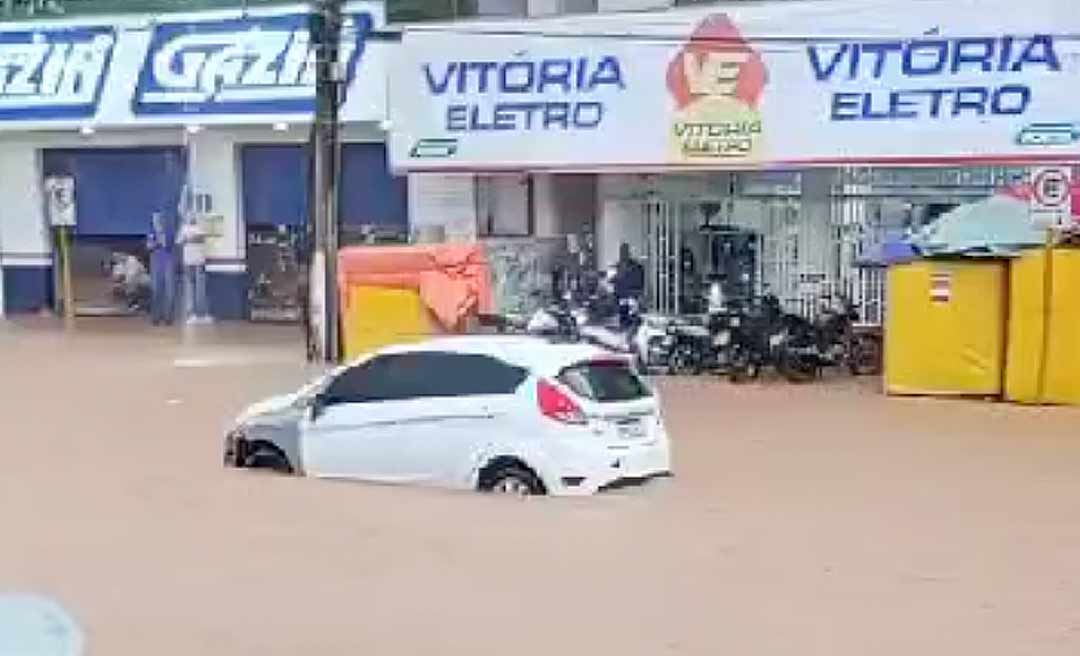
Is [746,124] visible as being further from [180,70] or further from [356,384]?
[180,70]

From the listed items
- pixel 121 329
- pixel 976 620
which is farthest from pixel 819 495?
pixel 121 329

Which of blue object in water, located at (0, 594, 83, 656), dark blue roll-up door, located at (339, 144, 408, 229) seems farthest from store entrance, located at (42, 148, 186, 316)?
blue object in water, located at (0, 594, 83, 656)

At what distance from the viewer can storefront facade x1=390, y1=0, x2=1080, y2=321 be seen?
2306 cm

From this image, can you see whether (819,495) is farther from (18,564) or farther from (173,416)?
(173,416)

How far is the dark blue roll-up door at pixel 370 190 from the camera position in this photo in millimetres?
30094

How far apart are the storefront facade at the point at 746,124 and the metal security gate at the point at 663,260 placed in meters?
0.03

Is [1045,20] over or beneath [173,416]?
over

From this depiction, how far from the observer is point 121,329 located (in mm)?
31609

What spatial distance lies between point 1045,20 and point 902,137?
227 centimetres

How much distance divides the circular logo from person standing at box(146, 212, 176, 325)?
639 inches

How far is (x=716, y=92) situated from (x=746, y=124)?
2.08ft

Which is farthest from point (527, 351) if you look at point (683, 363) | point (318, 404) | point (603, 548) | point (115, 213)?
point (115, 213)

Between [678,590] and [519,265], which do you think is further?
[519,265]

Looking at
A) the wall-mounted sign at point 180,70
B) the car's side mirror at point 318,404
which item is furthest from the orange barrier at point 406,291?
the car's side mirror at point 318,404
